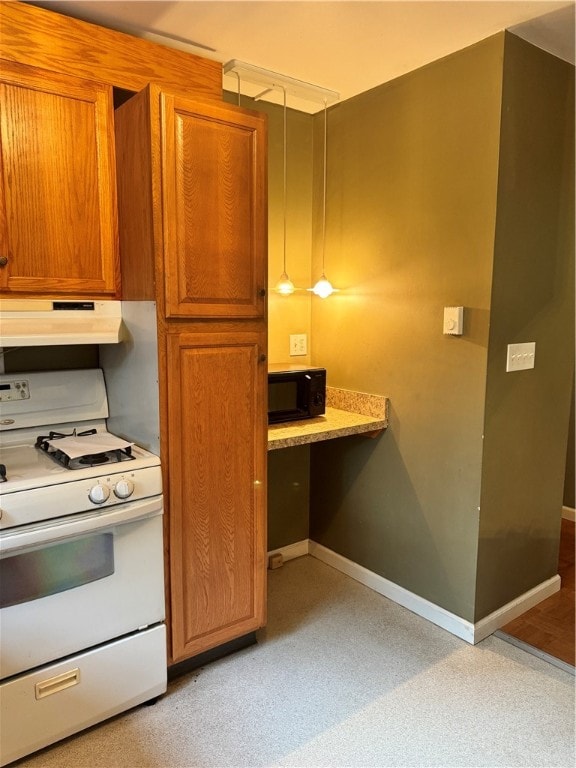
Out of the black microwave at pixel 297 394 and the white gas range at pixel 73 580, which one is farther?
the black microwave at pixel 297 394

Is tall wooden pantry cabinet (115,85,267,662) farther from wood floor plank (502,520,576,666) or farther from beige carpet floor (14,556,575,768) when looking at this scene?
wood floor plank (502,520,576,666)

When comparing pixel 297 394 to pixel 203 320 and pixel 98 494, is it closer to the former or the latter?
pixel 203 320

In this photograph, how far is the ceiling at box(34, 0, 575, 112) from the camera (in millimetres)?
1744

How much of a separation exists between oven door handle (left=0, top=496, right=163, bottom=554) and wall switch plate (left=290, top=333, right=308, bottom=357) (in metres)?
1.31

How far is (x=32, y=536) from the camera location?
1.52m

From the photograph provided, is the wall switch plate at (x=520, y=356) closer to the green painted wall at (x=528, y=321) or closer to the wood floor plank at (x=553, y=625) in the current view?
the green painted wall at (x=528, y=321)

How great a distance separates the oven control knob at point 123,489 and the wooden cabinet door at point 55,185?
0.69 m

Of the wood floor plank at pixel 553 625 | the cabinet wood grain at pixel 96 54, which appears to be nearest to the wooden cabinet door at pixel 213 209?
the cabinet wood grain at pixel 96 54

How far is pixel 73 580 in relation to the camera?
1.64 m

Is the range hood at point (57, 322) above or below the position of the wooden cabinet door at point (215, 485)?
above

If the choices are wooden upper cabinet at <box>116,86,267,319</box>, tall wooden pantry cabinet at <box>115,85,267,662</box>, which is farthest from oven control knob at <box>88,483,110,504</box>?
wooden upper cabinet at <box>116,86,267,319</box>

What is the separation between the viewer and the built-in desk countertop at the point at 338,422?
2225mm

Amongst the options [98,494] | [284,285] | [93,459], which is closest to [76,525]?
[98,494]

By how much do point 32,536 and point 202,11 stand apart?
5.73ft
